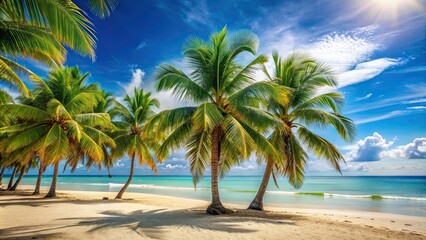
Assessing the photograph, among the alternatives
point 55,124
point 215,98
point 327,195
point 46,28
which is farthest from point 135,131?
point 327,195

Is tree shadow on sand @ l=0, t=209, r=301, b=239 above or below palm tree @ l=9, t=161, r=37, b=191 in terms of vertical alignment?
below

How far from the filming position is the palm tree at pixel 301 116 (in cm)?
1147

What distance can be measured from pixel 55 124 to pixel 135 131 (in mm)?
4802

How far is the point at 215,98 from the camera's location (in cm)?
1091

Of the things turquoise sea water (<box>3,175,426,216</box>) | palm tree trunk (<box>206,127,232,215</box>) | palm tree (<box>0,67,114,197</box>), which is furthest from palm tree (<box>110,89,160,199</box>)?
palm tree trunk (<box>206,127,232,215</box>)

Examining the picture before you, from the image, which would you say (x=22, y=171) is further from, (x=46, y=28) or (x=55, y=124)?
(x=46, y=28)

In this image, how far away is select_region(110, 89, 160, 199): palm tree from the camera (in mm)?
16688

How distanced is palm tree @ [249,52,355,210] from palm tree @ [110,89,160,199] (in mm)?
7716

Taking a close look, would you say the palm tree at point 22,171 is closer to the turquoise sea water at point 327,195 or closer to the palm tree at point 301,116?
the turquoise sea water at point 327,195

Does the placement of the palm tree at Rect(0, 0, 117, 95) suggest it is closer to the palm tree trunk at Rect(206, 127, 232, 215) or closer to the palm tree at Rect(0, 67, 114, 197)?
the palm tree at Rect(0, 67, 114, 197)

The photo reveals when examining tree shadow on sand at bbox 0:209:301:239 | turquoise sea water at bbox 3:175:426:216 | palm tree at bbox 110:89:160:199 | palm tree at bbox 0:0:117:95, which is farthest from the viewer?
turquoise sea water at bbox 3:175:426:216

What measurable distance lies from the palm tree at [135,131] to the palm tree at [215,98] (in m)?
5.93

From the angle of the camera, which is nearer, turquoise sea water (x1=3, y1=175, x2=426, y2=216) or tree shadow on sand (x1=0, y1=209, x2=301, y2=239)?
tree shadow on sand (x1=0, y1=209, x2=301, y2=239)

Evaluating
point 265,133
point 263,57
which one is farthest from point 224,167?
point 263,57
